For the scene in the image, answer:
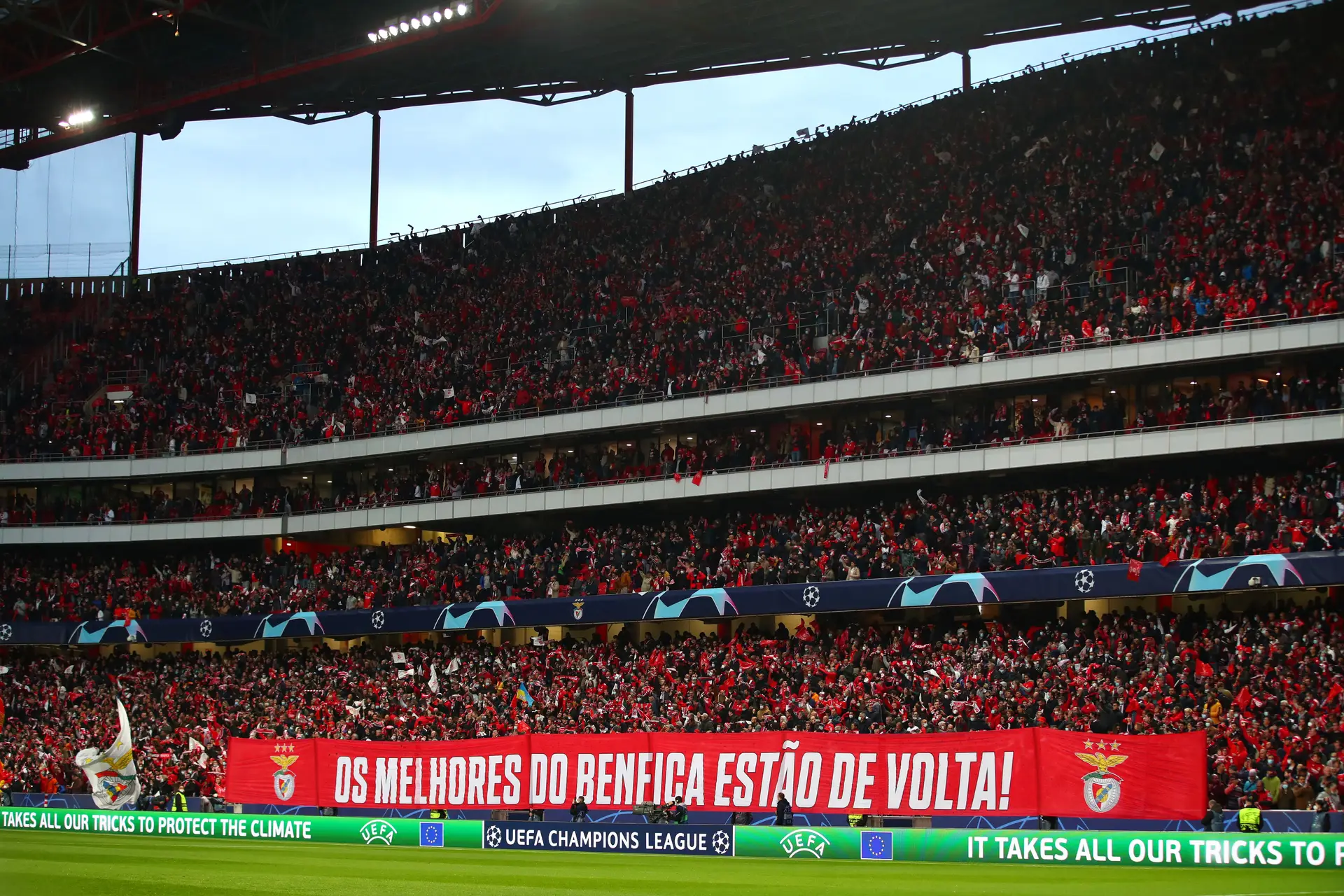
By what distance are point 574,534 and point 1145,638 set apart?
2268 centimetres

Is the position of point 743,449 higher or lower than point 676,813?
higher

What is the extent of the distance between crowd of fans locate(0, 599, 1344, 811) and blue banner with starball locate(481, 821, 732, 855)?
5.81 m

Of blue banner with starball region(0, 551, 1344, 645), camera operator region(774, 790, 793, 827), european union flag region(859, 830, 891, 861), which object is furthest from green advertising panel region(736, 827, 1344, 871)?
blue banner with starball region(0, 551, 1344, 645)

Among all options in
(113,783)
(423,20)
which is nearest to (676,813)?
(113,783)

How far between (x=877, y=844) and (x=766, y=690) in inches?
411

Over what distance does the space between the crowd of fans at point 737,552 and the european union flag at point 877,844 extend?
11937mm

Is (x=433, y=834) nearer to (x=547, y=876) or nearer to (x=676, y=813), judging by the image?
(x=676, y=813)

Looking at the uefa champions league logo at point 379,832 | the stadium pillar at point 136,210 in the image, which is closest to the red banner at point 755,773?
the uefa champions league logo at point 379,832

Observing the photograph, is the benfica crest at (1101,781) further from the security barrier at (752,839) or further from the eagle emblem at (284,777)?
the eagle emblem at (284,777)

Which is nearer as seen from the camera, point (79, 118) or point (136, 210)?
point (79, 118)

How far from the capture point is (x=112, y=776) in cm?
4231

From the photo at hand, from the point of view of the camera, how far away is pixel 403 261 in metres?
67.2

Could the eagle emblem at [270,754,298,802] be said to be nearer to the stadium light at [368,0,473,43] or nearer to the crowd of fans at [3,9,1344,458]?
the crowd of fans at [3,9,1344,458]

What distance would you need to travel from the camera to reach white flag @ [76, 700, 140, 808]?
42.2 metres
